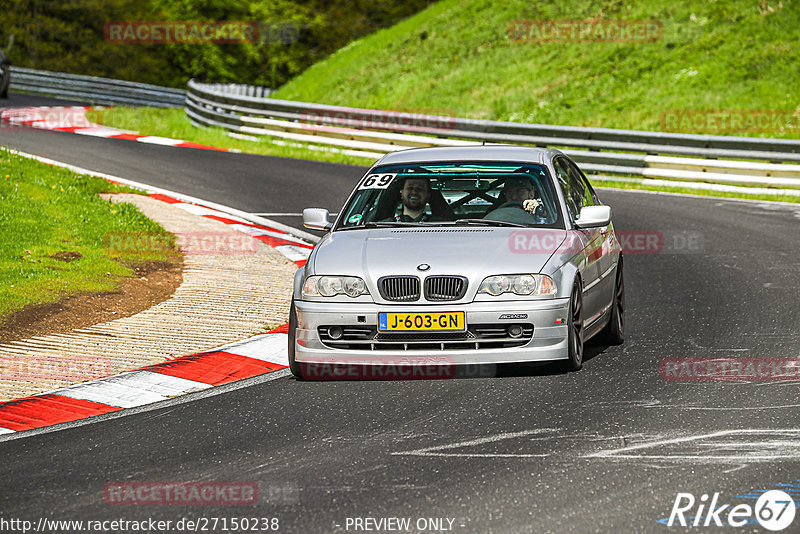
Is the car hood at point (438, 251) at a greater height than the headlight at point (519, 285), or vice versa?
the car hood at point (438, 251)

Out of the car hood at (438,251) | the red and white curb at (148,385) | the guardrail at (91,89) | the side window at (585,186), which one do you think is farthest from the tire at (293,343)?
the guardrail at (91,89)

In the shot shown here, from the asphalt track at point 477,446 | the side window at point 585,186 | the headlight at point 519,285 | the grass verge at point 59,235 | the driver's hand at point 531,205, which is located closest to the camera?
the asphalt track at point 477,446

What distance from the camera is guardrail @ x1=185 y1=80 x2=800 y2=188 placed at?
20.6 metres

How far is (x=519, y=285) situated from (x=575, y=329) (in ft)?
1.84

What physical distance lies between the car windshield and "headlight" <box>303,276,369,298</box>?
896 mm

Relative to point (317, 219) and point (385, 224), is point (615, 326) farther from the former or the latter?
point (317, 219)

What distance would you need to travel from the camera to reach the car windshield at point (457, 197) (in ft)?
28.4

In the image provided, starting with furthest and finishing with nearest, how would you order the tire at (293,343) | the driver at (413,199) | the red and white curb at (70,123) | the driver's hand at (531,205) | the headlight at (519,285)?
the red and white curb at (70,123) → the driver at (413,199) → the driver's hand at (531,205) → the tire at (293,343) → the headlight at (519,285)

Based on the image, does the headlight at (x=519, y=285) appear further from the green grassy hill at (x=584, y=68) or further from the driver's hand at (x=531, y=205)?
the green grassy hill at (x=584, y=68)

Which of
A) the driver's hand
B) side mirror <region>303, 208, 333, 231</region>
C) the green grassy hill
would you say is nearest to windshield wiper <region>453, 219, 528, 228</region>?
the driver's hand

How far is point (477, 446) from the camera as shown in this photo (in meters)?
6.40

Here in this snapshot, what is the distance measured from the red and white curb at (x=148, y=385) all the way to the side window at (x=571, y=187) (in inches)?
96.6

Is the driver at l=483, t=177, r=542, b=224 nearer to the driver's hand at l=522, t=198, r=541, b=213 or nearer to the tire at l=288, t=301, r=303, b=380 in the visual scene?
the driver's hand at l=522, t=198, r=541, b=213

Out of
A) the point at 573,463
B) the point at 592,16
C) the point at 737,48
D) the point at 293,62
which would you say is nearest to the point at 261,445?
the point at 573,463
